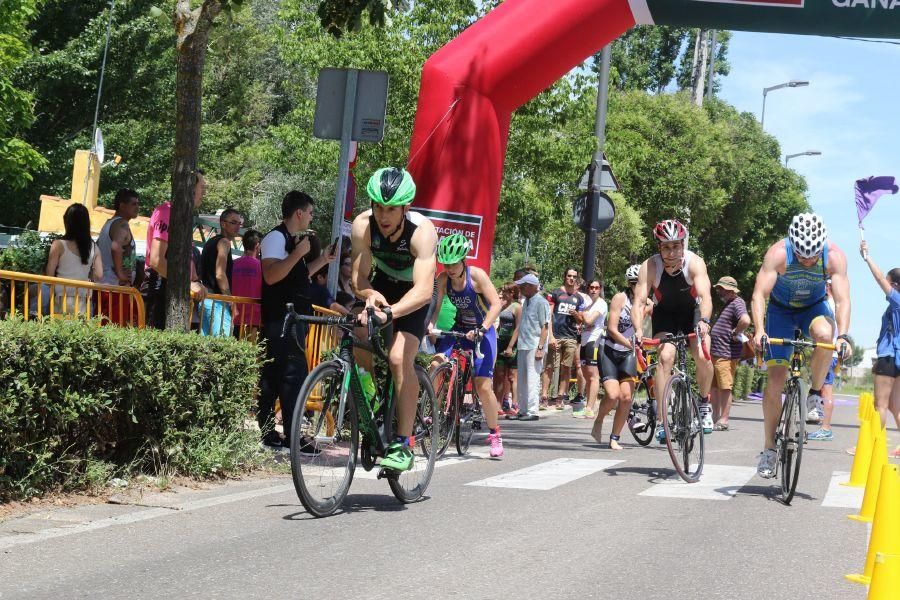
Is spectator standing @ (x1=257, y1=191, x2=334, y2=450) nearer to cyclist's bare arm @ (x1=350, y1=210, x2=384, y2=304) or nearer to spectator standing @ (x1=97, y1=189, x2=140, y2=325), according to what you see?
spectator standing @ (x1=97, y1=189, x2=140, y2=325)

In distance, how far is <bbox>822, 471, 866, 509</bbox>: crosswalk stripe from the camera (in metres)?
8.67

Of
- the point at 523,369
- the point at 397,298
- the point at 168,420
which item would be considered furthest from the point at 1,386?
the point at 523,369

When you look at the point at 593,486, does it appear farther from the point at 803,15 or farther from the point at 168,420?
the point at 803,15

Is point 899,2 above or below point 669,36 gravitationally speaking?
below

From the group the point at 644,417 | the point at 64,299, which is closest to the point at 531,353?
the point at 644,417

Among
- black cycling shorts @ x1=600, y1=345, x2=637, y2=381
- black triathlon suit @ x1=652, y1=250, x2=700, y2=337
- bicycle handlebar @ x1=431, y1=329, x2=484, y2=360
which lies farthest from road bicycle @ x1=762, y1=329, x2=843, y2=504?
black cycling shorts @ x1=600, y1=345, x2=637, y2=381

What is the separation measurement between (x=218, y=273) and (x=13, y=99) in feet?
73.0

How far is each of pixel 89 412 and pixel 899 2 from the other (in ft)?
31.8

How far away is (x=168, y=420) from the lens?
7.73 metres

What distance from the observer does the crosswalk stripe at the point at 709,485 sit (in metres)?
8.91

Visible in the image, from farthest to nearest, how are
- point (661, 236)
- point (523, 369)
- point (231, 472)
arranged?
point (523, 369), point (661, 236), point (231, 472)

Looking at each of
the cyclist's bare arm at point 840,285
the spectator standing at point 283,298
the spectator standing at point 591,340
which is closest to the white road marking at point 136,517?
the spectator standing at point 283,298

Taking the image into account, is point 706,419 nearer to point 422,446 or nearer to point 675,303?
point 675,303

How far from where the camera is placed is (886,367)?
13547 millimetres
